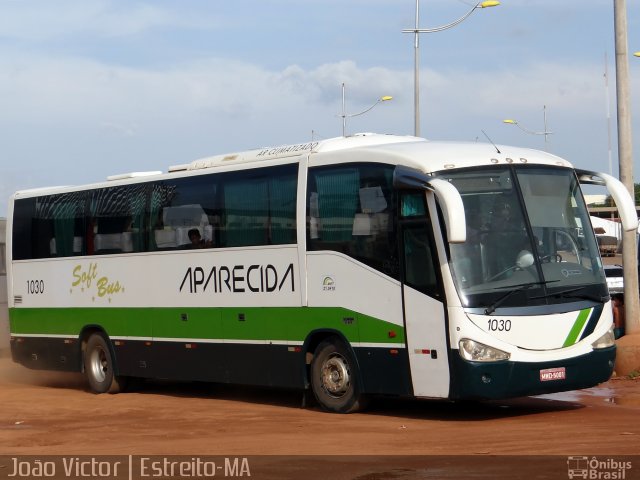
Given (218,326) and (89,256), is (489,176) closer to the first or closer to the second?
(218,326)

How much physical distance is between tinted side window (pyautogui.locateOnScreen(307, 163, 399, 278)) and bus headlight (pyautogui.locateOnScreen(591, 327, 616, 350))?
96.8 inches

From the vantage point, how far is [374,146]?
50.8ft

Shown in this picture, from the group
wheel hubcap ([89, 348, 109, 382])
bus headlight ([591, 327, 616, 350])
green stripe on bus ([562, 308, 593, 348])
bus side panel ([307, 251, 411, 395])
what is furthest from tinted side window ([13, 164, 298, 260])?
bus headlight ([591, 327, 616, 350])

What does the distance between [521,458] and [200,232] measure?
819 cm

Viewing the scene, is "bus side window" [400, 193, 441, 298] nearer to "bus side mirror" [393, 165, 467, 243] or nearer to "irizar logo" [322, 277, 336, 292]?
"bus side mirror" [393, 165, 467, 243]

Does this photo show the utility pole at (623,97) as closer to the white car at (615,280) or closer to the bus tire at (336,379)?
the white car at (615,280)

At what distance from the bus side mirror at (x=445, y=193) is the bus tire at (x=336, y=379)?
95.0 inches

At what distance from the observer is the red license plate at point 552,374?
13883 millimetres

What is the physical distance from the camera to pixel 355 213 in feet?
49.8

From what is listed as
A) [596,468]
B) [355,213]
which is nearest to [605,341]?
[355,213]

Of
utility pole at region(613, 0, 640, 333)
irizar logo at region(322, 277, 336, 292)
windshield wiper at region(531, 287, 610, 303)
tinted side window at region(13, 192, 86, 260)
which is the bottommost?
windshield wiper at region(531, 287, 610, 303)

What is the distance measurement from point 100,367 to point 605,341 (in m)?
9.11

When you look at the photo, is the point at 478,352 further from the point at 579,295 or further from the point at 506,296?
the point at 579,295

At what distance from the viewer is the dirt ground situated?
11820 millimetres
